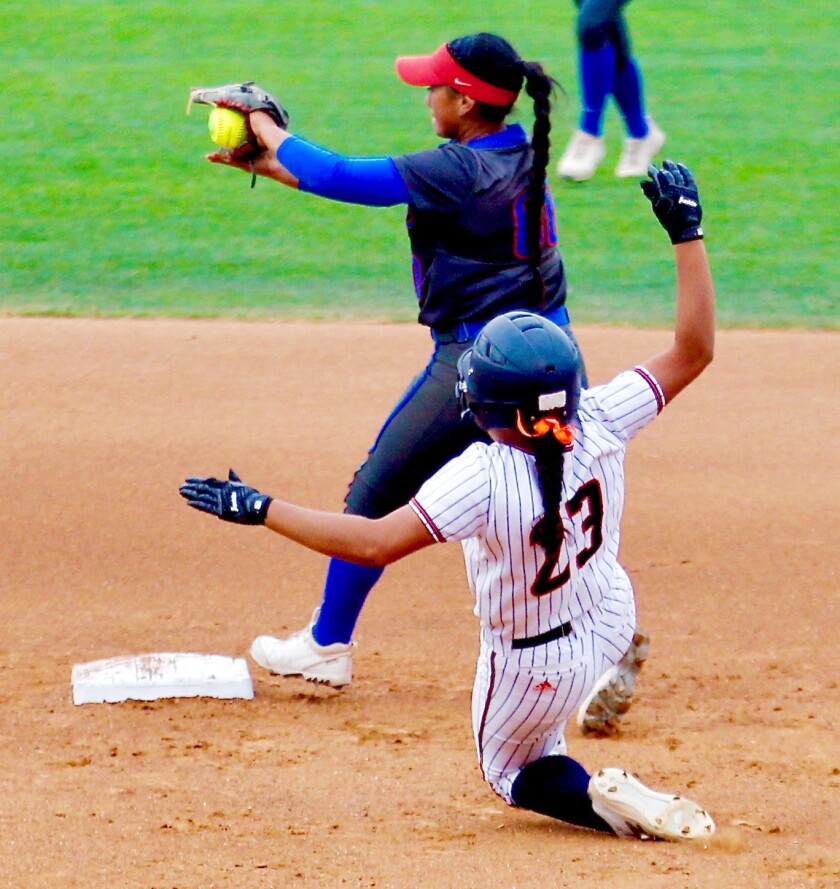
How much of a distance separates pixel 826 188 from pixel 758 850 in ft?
24.5

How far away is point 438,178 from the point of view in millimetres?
3514

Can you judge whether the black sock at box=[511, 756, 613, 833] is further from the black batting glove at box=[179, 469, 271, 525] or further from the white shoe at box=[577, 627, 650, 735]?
the black batting glove at box=[179, 469, 271, 525]

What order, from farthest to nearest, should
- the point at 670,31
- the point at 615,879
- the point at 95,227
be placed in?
1. the point at 670,31
2. the point at 95,227
3. the point at 615,879

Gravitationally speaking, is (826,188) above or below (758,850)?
above

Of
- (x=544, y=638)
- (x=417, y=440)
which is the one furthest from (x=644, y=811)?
(x=417, y=440)

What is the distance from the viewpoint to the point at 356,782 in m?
3.49

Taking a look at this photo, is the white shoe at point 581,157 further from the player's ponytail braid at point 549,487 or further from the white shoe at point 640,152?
the player's ponytail braid at point 549,487

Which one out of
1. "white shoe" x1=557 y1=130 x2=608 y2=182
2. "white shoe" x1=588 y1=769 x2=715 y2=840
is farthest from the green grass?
"white shoe" x1=588 y1=769 x2=715 y2=840

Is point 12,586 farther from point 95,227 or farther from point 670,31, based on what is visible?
point 670,31

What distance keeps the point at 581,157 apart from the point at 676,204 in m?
6.06

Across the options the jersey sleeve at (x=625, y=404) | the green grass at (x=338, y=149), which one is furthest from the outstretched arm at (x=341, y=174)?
the green grass at (x=338, y=149)

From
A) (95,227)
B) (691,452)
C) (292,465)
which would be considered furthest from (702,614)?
(95,227)

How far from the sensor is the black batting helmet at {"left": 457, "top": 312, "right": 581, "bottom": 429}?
2762mm

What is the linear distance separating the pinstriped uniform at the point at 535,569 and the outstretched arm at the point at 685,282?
0.28 ft
